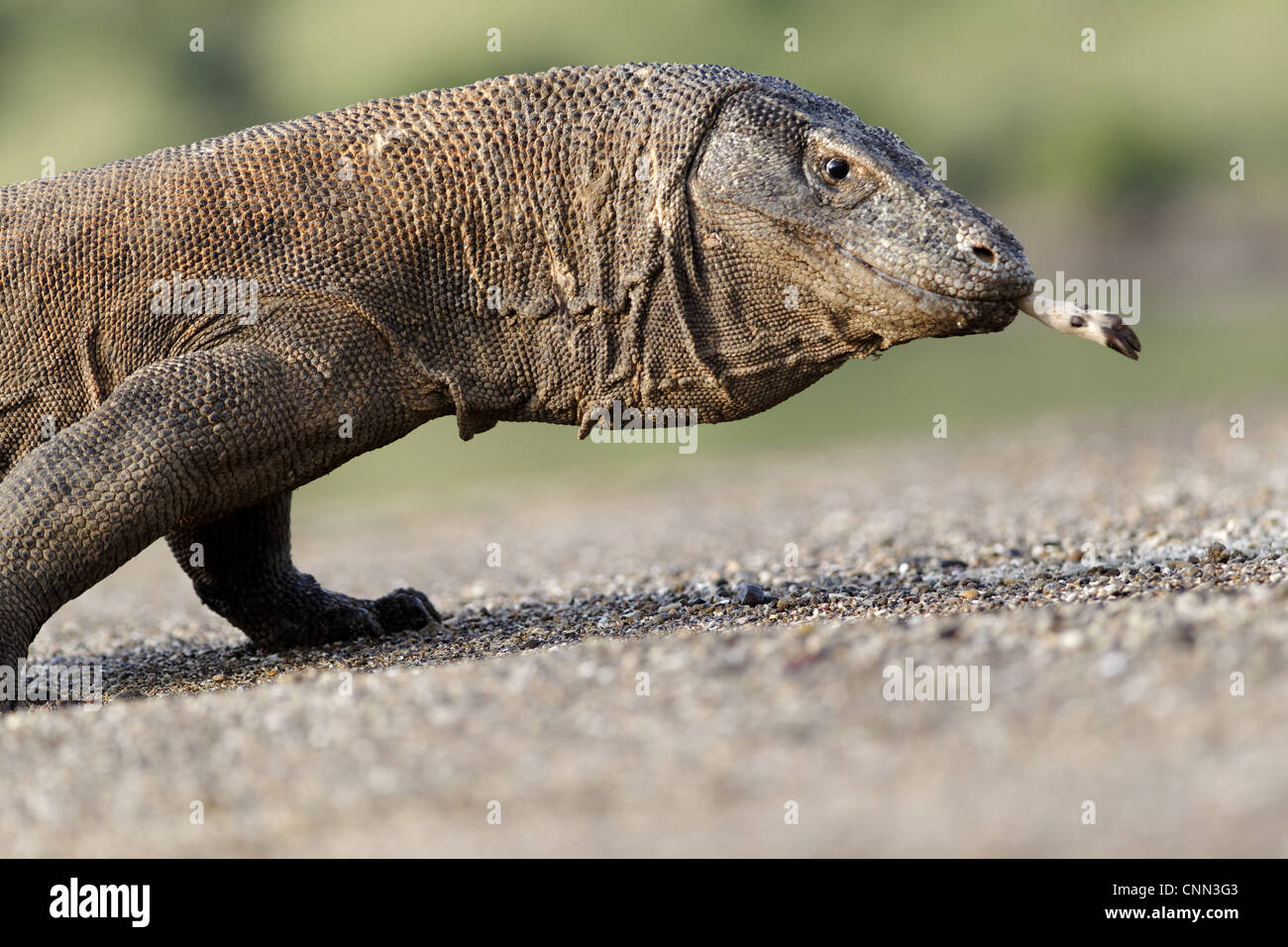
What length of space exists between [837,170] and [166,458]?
10.3 feet

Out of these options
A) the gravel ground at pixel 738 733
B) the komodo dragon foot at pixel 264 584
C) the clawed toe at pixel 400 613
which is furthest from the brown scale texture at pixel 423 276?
the clawed toe at pixel 400 613

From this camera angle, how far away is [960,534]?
12.2 metres

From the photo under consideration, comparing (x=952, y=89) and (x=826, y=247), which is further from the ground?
(x=826, y=247)

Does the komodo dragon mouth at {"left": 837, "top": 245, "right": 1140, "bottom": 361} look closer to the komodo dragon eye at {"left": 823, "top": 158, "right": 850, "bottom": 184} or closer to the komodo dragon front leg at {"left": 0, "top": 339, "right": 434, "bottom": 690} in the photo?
the komodo dragon eye at {"left": 823, "top": 158, "right": 850, "bottom": 184}

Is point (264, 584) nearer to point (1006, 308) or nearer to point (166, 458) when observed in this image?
point (166, 458)

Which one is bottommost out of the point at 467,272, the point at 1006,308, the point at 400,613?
the point at 400,613

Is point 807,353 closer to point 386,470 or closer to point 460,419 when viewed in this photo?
point 460,419

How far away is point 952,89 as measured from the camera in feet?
347

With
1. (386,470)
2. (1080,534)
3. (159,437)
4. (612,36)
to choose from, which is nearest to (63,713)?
(159,437)

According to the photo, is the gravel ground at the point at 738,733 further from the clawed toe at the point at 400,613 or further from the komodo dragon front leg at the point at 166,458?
the komodo dragon front leg at the point at 166,458

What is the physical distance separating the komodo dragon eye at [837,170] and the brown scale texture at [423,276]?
26 centimetres

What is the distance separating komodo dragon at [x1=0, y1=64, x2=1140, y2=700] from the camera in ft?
22.8

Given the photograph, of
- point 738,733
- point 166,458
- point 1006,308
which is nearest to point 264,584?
point 166,458

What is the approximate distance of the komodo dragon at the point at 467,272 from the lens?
22.8 ft
